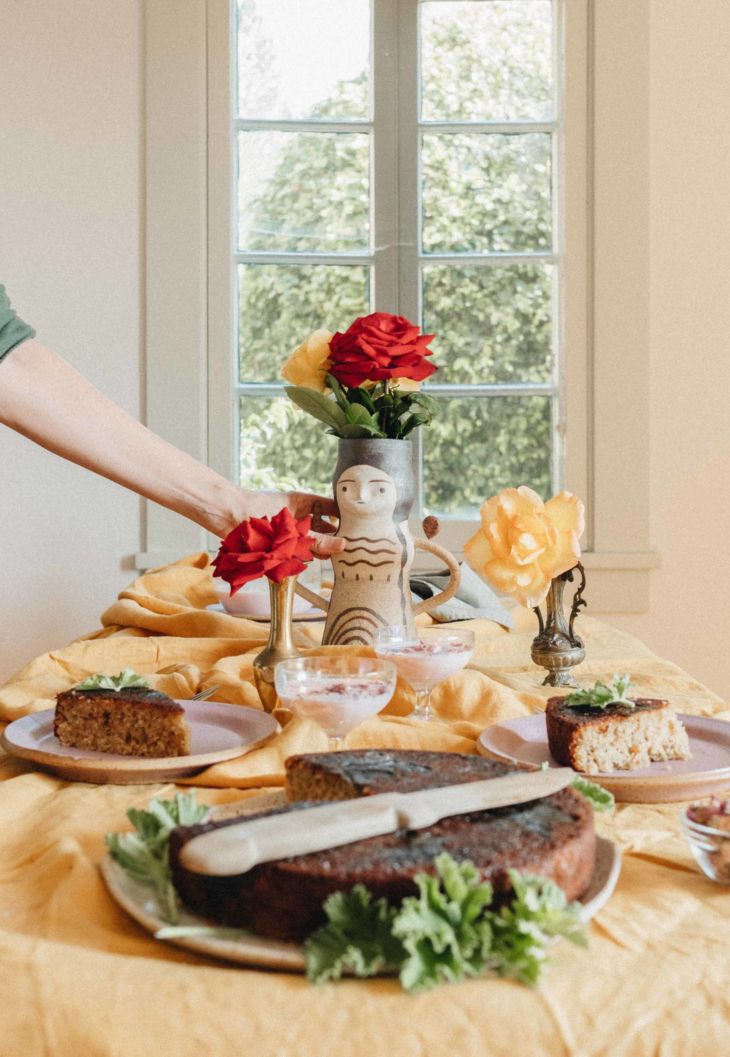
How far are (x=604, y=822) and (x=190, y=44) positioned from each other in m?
2.97

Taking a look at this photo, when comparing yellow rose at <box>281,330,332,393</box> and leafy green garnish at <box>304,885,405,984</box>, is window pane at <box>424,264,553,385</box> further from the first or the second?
leafy green garnish at <box>304,885,405,984</box>

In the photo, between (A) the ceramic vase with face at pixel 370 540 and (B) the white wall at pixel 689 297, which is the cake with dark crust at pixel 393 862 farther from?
(B) the white wall at pixel 689 297

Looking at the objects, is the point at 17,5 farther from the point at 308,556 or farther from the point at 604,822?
the point at 604,822

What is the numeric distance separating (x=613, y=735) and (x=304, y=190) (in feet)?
8.75

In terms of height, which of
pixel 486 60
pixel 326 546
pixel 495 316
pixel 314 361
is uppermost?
pixel 486 60

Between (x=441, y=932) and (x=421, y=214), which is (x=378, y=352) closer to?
(x=441, y=932)

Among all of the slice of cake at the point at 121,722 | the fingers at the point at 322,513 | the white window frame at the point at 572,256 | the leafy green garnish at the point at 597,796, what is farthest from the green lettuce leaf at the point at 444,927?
the white window frame at the point at 572,256

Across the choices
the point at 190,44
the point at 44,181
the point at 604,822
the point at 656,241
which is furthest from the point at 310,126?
the point at 604,822

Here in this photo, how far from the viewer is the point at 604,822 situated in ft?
2.93

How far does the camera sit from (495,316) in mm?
3352

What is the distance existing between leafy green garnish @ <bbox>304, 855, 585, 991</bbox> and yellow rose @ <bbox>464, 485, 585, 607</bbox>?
74 centimetres

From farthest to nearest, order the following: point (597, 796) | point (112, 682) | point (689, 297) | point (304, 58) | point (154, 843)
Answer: point (304, 58), point (689, 297), point (112, 682), point (597, 796), point (154, 843)

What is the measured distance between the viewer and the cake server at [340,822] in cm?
61

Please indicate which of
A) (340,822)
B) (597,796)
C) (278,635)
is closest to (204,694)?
(278,635)
